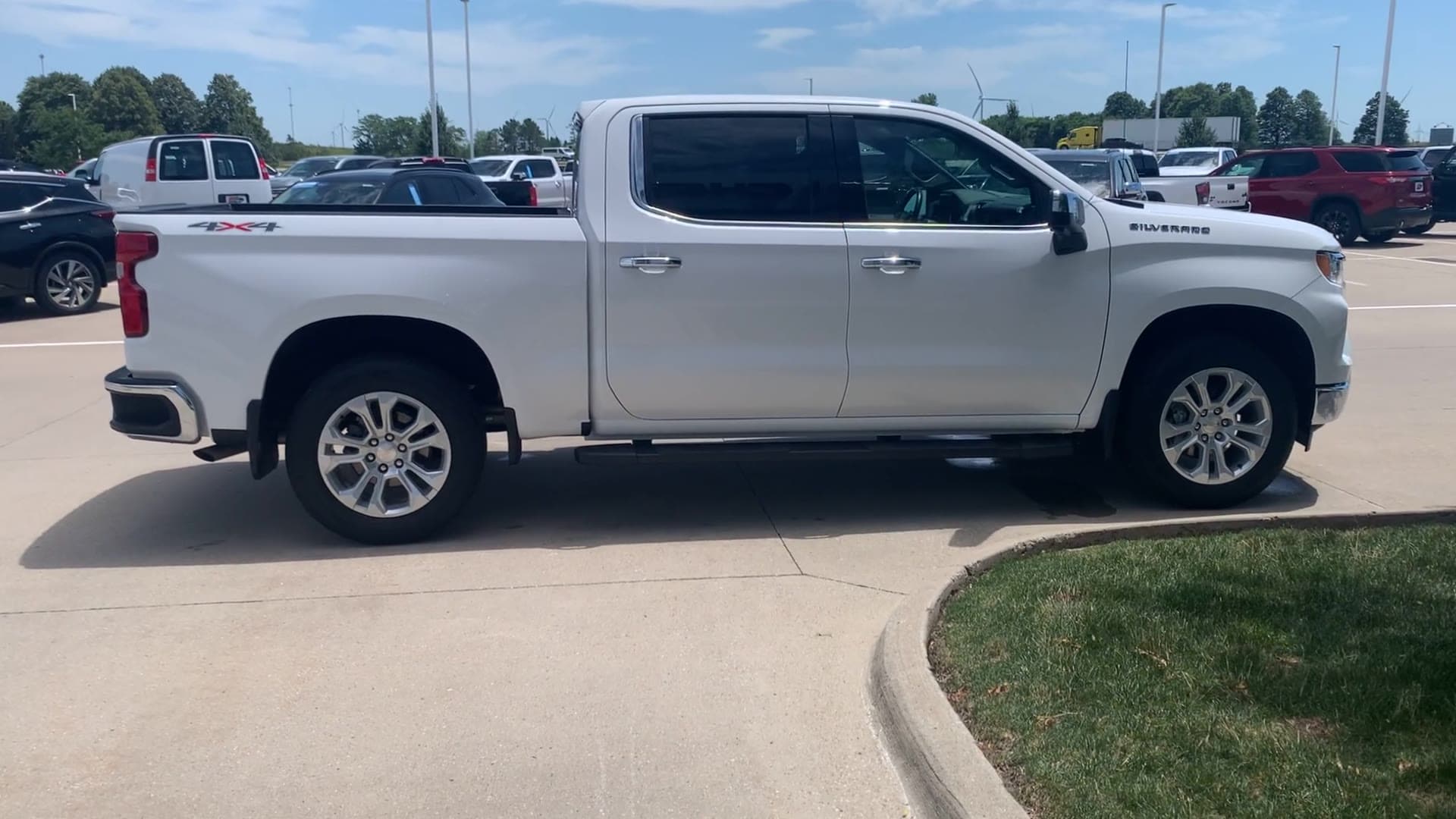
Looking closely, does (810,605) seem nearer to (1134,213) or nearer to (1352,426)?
(1134,213)

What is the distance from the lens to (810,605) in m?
5.23

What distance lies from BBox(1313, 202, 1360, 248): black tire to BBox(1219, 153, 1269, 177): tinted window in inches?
53.2

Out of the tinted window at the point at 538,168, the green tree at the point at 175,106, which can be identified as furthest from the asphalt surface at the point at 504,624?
the green tree at the point at 175,106

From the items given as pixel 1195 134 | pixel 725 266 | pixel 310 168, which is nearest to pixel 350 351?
pixel 725 266

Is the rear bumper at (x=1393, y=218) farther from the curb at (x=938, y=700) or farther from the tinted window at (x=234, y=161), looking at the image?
the tinted window at (x=234, y=161)

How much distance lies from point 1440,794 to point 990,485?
→ 389 cm

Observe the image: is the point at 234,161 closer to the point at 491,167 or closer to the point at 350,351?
the point at 491,167

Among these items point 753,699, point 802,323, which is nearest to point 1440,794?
point 753,699

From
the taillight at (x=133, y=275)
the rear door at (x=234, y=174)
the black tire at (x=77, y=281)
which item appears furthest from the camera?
the rear door at (x=234, y=174)

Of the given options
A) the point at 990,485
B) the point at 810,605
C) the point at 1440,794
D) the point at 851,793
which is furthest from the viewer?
the point at 990,485

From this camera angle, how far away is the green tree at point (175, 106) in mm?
83000

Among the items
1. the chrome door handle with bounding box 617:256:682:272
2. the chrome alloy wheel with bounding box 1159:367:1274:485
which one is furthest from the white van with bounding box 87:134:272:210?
the chrome alloy wheel with bounding box 1159:367:1274:485

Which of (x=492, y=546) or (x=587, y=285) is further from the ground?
(x=587, y=285)

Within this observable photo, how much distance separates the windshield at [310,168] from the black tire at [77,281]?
534 inches
